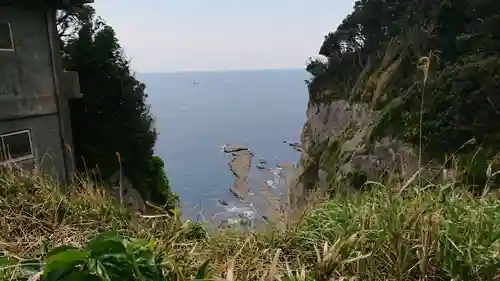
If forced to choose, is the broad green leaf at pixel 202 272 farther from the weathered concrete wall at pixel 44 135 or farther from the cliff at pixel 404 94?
the weathered concrete wall at pixel 44 135

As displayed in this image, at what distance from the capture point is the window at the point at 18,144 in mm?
6132

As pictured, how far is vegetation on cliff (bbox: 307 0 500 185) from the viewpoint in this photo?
834 cm

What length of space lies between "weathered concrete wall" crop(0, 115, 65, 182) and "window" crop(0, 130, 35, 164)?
0.20 ft

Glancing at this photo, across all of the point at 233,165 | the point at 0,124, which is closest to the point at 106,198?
the point at 0,124

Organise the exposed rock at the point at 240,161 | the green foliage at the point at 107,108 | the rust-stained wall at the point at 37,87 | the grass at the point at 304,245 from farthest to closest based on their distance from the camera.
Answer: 1. the exposed rock at the point at 240,161
2. the green foliage at the point at 107,108
3. the rust-stained wall at the point at 37,87
4. the grass at the point at 304,245

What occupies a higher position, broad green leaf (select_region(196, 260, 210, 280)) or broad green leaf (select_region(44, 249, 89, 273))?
broad green leaf (select_region(44, 249, 89, 273))

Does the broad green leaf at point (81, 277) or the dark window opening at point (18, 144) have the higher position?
the broad green leaf at point (81, 277)

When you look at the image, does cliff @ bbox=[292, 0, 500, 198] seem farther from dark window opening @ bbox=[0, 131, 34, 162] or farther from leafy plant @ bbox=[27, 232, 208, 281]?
dark window opening @ bbox=[0, 131, 34, 162]

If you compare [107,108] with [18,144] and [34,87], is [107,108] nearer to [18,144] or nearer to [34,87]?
[34,87]

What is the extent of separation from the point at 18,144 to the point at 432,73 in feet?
32.9

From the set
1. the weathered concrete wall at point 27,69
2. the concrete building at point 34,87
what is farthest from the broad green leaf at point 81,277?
the weathered concrete wall at point 27,69

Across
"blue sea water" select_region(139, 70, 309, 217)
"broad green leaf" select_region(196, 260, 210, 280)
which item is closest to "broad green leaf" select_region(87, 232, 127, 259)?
"broad green leaf" select_region(196, 260, 210, 280)

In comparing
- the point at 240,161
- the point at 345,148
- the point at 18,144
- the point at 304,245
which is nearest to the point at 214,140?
the point at 240,161

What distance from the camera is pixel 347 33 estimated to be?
21547 mm
